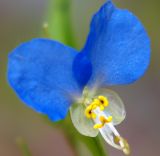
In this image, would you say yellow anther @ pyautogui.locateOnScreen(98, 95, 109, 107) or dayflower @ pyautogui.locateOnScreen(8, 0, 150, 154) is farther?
yellow anther @ pyautogui.locateOnScreen(98, 95, 109, 107)

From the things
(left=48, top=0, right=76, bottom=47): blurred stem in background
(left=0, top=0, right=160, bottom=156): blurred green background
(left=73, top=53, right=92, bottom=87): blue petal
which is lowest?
(left=0, top=0, right=160, bottom=156): blurred green background

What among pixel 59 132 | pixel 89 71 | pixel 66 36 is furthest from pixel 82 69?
pixel 59 132

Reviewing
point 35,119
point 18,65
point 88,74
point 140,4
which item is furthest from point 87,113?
point 140,4

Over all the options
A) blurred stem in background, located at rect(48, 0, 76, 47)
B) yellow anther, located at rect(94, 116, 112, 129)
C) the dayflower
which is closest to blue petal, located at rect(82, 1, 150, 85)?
the dayflower

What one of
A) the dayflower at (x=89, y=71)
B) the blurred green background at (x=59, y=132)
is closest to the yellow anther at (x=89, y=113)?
the dayflower at (x=89, y=71)

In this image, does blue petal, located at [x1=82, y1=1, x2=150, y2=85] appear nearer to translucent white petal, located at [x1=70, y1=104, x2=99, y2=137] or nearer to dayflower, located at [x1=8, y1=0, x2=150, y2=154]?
dayflower, located at [x1=8, y1=0, x2=150, y2=154]

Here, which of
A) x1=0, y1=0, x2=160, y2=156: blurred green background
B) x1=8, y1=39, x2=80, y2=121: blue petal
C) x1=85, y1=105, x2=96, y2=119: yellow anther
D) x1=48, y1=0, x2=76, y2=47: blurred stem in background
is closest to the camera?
x1=8, y1=39, x2=80, y2=121: blue petal

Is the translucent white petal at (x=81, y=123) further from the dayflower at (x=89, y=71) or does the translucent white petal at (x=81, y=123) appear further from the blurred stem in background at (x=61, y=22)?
the blurred stem in background at (x=61, y=22)

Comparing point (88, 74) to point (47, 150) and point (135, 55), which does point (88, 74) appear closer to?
point (135, 55)

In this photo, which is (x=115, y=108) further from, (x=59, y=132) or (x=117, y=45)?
(x=59, y=132)
